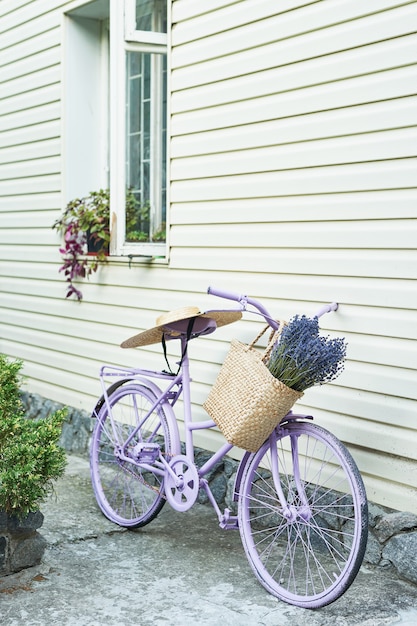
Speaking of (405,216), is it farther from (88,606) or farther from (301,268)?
(88,606)

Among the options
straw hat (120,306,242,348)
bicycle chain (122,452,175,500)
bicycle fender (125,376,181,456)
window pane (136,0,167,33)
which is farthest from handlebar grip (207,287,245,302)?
window pane (136,0,167,33)

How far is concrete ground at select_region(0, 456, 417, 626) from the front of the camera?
3.40 m

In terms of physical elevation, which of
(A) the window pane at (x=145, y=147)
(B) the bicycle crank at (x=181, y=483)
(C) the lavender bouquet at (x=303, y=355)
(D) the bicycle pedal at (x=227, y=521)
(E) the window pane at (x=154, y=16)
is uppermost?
(E) the window pane at (x=154, y=16)

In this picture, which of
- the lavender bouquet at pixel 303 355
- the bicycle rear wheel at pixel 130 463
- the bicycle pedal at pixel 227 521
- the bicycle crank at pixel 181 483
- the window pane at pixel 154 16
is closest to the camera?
the lavender bouquet at pixel 303 355

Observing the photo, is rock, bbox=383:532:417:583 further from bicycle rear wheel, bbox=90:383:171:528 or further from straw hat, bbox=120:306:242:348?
straw hat, bbox=120:306:242:348

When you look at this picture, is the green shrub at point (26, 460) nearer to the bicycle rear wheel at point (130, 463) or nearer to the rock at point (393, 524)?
the bicycle rear wheel at point (130, 463)

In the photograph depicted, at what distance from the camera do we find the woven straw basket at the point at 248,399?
3459 millimetres

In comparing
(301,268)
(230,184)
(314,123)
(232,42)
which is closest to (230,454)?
(301,268)

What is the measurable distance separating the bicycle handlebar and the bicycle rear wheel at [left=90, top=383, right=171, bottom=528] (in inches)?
33.4

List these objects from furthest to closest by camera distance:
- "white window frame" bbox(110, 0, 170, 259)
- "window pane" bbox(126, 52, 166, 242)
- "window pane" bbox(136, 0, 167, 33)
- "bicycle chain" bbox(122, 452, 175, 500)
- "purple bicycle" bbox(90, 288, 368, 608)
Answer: "window pane" bbox(126, 52, 166, 242) < "window pane" bbox(136, 0, 167, 33) < "white window frame" bbox(110, 0, 170, 259) < "bicycle chain" bbox(122, 452, 175, 500) < "purple bicycle" bbox(90, 288, 368, 608)

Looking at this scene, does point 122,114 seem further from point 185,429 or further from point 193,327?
point 185,429

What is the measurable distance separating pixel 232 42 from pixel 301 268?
4.45 feet

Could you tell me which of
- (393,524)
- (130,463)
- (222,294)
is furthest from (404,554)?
(130,463)

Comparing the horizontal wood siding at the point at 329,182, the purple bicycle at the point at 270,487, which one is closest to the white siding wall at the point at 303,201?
the horizontal wood siding at the point at 329,182
